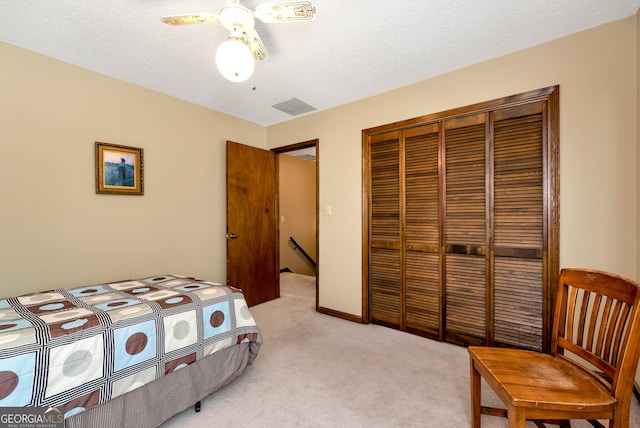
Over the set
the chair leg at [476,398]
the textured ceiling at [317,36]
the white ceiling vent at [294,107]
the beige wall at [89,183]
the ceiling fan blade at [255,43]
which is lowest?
the chair leg at [476,398]

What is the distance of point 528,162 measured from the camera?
2180mm

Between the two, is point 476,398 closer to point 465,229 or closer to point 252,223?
point 465,229

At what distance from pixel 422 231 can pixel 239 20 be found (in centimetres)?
225

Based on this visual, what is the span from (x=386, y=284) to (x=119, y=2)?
3093 millimetres

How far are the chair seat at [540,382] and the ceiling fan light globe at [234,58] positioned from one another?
190 cm

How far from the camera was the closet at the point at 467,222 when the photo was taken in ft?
7.01

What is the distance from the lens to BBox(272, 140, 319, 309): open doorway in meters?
5.86

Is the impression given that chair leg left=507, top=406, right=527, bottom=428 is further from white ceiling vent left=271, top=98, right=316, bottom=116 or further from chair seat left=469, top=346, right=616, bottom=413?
white ceiling vent left=271, top=98, right=316, bottom=116

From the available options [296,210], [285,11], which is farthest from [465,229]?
[296,210]

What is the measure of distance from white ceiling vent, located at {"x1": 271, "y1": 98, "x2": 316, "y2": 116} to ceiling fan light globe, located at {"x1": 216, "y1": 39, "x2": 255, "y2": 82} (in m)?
1.75

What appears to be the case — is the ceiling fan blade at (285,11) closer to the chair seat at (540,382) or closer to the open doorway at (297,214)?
the chair seat at (540,382)

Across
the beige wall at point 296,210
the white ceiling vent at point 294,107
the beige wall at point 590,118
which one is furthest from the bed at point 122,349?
the beige wall at point 296,210

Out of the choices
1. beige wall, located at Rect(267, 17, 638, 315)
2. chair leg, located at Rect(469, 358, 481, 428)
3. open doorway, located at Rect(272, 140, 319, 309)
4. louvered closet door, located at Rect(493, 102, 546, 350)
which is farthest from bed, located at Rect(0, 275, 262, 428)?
open doorway, located at Rect(272, 140, 319, 309)

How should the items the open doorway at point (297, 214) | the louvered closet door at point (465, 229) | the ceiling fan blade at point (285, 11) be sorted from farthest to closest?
1. the open doorway at point (297, 214)
2. the louvered closet door at point (465, 229)
3. the ceiling fan blade at point (285, 11)
